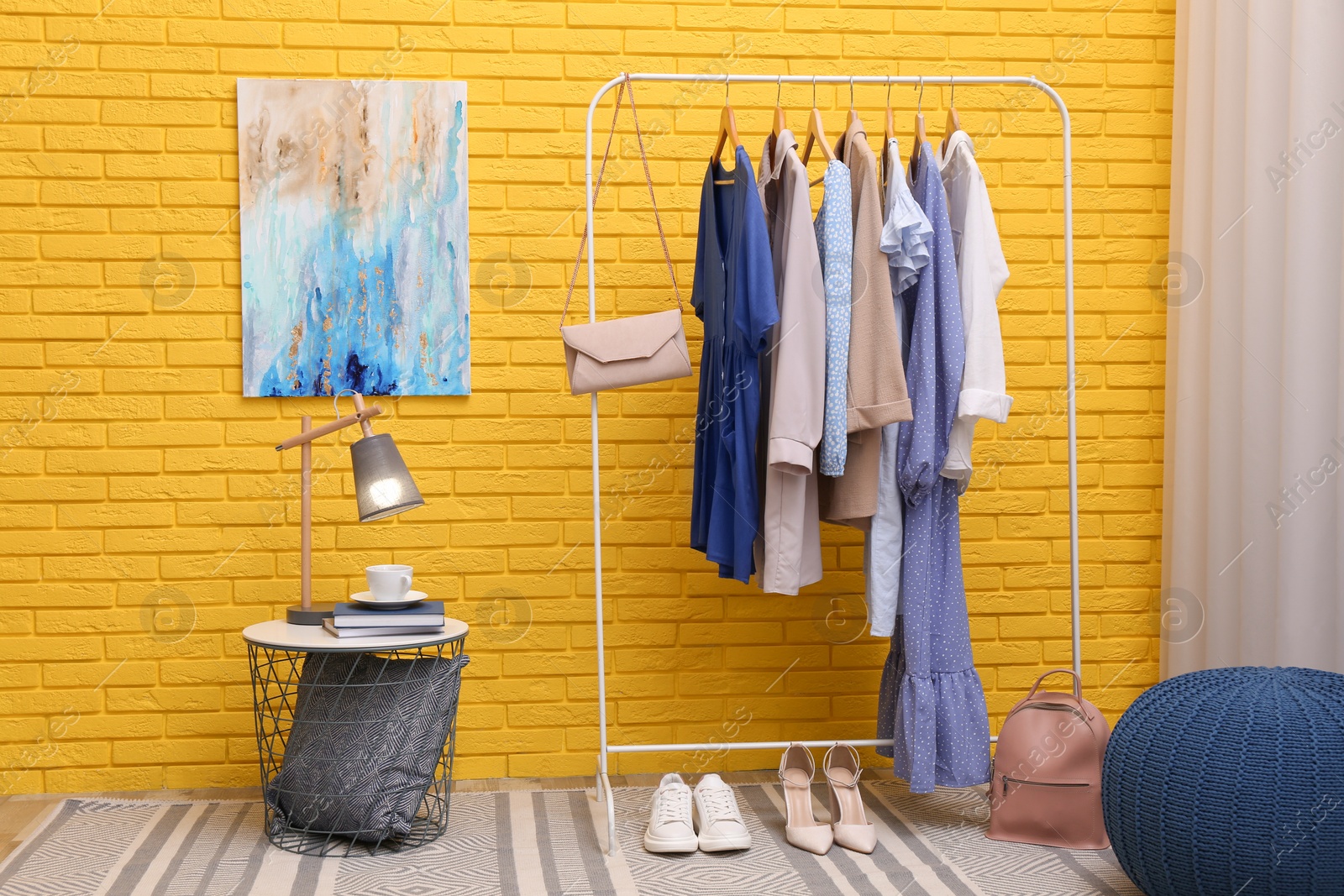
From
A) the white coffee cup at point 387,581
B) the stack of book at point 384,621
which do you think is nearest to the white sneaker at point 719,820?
the stack of book at point 384,621

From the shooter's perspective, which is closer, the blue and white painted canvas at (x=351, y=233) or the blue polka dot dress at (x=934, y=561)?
the blue polka dot dress at (x=934, y=561)

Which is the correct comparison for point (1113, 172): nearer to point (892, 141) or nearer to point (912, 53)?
point (912, 53)

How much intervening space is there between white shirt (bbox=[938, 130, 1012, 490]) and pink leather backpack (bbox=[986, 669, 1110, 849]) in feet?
1.81

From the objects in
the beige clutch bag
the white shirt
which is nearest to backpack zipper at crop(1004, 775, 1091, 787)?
the white shirt

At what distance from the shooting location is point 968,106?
2.93m

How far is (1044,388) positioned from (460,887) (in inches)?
76.8

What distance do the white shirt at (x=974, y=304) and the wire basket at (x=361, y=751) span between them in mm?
1184

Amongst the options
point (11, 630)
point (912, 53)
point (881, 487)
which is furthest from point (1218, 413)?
point (11, 630)

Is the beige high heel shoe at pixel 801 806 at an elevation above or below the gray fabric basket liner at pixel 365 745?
below

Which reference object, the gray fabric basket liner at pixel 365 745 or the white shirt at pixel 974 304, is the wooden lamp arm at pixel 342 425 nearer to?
the gray fabric basket liner at pixel 365 745

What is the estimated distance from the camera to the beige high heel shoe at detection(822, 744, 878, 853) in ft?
7.67

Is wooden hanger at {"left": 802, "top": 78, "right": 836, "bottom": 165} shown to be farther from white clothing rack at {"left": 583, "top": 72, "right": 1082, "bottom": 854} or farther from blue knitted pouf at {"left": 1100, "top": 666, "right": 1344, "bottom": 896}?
blue knitted pouf at {"left": 1100, "top": 666, "right": 1344, "bottom": 896}

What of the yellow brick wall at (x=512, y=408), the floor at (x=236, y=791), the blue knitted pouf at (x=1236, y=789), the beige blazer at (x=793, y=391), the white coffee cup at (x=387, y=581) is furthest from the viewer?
the yellow brick wall at (x=512, y=408)

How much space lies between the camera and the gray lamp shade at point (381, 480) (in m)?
2.31
